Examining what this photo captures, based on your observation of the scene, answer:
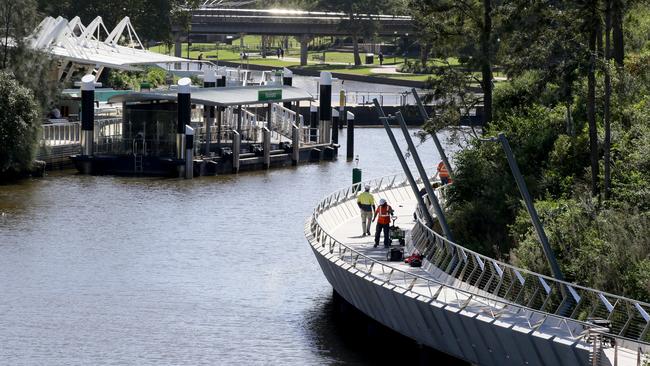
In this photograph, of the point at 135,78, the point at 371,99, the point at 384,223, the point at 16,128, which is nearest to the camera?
the point at 384,223

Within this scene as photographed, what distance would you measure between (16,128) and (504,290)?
45979 mm

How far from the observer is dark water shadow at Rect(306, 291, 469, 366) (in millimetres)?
45812

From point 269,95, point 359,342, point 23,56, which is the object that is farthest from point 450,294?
point 269,95

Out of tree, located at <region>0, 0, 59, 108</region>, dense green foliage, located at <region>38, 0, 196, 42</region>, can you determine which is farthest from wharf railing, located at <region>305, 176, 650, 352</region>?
dense green foliage, located at <region>38, 0, 196, 42</region>

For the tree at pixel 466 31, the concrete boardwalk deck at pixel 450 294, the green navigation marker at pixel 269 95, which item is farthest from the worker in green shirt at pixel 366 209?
the green navigation marker at pixel 269 95

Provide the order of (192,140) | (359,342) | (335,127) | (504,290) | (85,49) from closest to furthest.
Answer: (504,290) < (359,342) < (192,140) < (335,127) < (85,49)

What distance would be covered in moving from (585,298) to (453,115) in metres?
22.2

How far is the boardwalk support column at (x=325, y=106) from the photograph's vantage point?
101 m

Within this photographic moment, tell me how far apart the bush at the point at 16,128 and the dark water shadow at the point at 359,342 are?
114ft

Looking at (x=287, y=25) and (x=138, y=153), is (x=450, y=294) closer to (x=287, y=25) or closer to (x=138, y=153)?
(x=138, y=153)

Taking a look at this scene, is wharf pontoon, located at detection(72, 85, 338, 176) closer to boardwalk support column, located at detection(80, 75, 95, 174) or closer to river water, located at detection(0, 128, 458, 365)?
boardwalk support column, located at detection(80, 75, 95, 174)

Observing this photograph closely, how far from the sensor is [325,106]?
101625 millimetres

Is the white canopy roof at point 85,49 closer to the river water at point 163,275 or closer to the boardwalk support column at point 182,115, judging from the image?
the boardwalk support column at point 182,115

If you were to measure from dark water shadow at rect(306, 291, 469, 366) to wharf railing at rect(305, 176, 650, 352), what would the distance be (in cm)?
178
